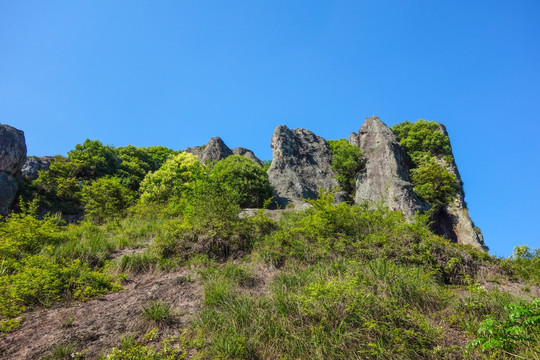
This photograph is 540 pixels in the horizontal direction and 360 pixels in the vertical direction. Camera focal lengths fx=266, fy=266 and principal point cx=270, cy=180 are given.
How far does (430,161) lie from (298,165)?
584 inches

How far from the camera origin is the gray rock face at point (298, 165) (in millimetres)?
23705

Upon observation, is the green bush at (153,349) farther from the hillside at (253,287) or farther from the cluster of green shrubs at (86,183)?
the cluster of green shrubs at (86,183)

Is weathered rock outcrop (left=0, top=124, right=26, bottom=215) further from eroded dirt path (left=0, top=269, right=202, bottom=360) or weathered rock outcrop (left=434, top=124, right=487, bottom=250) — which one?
weathered rock outcrop (left=434, top=124, right=487, bottom=250)

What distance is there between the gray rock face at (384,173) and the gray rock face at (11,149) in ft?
95.0

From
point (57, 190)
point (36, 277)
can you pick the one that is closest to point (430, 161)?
point (36, 277)

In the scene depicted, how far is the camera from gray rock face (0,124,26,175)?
2080cm

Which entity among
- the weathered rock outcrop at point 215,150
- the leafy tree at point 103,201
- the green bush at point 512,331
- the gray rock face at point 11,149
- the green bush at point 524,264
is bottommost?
the green bush at point 512,331

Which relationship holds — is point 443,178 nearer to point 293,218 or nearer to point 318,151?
point 318,151

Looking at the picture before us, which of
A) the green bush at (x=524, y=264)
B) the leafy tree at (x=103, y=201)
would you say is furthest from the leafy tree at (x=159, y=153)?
the green bush at (x=524, y=264)

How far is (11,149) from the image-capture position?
21172 millimetres

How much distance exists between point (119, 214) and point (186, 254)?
740cm

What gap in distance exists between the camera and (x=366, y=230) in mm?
8391

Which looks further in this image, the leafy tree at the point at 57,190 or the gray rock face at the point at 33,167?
the gray rock face at the point at 33,167

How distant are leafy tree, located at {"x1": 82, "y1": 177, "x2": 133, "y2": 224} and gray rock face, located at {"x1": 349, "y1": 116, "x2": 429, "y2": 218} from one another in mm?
18281
